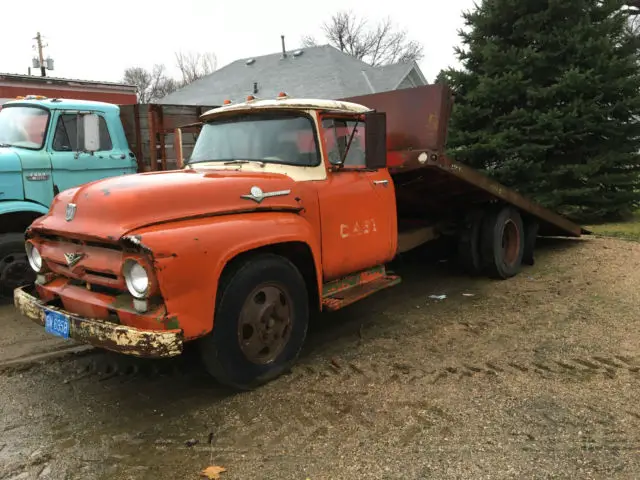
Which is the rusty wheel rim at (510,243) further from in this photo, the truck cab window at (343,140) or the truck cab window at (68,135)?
the truck cab window at (68,135)

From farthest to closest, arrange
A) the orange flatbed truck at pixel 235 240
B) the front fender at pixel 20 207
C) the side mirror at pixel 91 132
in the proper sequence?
the side mirror at pixel 91 132, the front fender at pixel 20 207, the orange flatbed truck at pixel 235 240

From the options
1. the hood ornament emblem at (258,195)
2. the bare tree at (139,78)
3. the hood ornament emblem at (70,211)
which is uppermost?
the bare tree at (139,78)

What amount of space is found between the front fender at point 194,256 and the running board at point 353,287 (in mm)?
1078

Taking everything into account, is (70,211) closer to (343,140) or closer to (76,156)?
(343,140)

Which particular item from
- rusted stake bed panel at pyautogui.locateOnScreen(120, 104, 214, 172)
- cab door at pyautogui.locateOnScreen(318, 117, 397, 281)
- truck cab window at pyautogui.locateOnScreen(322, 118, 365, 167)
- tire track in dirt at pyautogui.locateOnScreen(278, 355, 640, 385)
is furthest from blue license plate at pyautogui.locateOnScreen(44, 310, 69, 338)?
rusted stake bed panel at pyautogui.locateOnScreen(120, 104, 214, 172)

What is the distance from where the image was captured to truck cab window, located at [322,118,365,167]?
15.1 feet

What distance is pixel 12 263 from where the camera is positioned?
6031mm

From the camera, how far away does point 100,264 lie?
135 inches

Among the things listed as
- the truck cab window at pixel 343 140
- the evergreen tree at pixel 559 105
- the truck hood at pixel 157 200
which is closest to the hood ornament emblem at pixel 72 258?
the truck hood at pixel 157 200

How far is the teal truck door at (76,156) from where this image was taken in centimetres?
645

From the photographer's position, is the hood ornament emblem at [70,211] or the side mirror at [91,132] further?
the side mirror at [91,132]

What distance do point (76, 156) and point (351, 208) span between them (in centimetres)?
388

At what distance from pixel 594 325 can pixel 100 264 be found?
4.49 m

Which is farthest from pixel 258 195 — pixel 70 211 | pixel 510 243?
pixel 510 243
